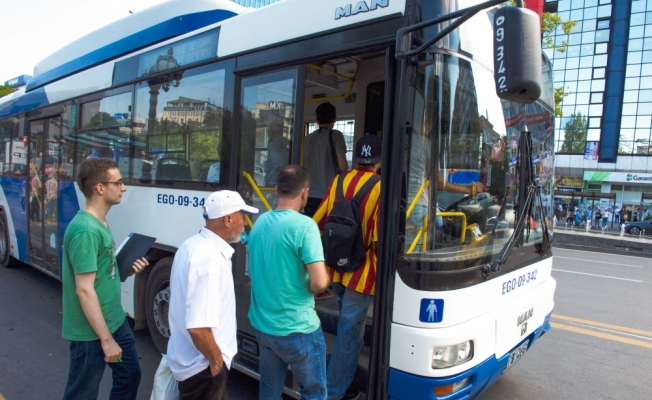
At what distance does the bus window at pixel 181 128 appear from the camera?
387cm

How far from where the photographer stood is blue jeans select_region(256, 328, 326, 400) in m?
2.49

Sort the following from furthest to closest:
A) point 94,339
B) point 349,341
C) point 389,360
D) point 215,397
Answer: point 349,341 < point 389,360 < point 94,339 < point 215,397

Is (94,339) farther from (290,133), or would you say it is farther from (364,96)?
(364,96)

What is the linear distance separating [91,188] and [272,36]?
1.75 m

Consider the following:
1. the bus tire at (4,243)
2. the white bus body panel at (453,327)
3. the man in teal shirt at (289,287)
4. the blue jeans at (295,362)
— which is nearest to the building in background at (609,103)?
the bus tire at (4,243)

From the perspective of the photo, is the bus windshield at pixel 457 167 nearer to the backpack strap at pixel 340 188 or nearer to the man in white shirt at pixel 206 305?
the backpack strap at pixel 340 188

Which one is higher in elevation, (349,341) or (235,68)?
(235,68)

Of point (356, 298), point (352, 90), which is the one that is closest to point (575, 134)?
point (352, 90)

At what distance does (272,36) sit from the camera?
3459 millimetres

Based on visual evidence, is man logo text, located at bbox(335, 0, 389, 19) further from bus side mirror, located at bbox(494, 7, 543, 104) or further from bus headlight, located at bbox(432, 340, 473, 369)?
bus headlight, located at bbox(432, 340, 473, 369)

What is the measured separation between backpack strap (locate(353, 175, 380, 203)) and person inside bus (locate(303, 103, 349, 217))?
3.83 ft

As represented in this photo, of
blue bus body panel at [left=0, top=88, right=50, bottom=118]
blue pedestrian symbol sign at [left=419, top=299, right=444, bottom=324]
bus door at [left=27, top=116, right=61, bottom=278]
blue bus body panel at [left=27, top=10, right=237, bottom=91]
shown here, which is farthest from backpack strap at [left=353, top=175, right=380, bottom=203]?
blue bus body panel at [left=0, top=88, right=50, bottom=118]

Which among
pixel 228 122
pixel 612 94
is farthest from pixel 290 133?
pixel 612 94

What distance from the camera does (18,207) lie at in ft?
24.0
